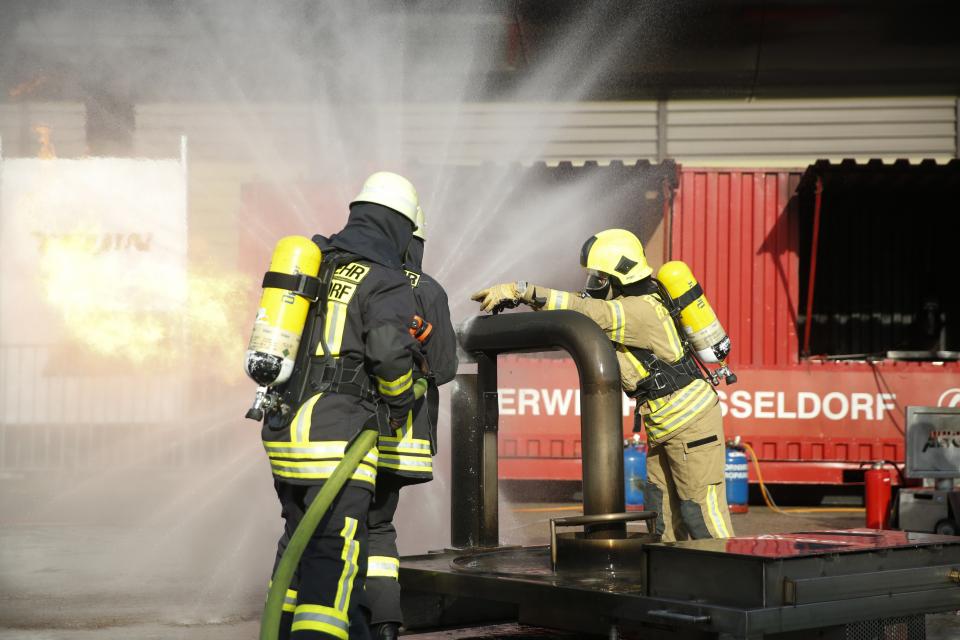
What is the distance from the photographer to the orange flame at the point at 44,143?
44.6 ft

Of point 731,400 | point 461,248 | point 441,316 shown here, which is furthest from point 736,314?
point 441,316

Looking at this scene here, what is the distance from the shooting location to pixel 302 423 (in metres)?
4.01

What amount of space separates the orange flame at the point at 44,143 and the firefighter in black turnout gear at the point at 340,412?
10.5 m

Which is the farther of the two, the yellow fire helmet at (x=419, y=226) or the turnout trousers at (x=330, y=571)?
the yellow fire helmet at (x=419, y=226)

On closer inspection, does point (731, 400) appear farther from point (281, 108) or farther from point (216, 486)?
point (281, 108)

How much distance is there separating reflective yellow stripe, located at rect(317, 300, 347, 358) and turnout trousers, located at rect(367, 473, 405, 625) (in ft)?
1.95

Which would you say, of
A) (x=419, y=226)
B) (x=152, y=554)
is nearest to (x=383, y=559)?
(x=419, y=226)

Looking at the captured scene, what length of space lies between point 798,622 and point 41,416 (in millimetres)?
11235

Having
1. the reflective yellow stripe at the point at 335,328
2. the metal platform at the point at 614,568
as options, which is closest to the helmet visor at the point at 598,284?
the metal platform at the point at 614,568

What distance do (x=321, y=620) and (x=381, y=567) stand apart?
46 cm

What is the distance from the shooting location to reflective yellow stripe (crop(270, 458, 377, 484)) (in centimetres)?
397

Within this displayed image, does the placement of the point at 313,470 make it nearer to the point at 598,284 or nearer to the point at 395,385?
the point at 395,385

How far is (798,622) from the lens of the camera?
11.7 feet

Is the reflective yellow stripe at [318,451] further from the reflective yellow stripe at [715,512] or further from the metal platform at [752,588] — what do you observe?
the reflective yellow stripe at [715,512]
